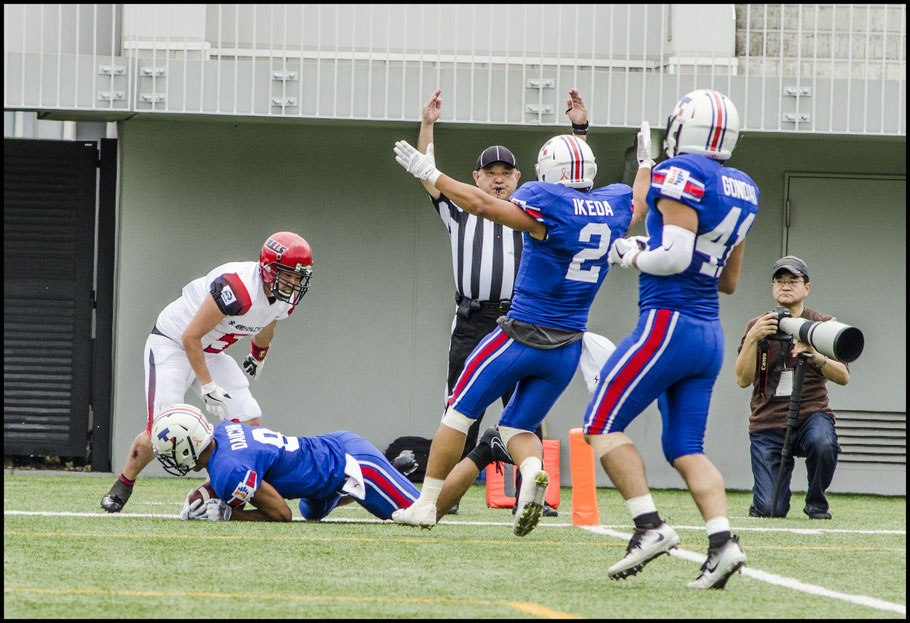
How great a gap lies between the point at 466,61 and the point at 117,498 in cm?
478

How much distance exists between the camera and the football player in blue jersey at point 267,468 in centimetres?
652

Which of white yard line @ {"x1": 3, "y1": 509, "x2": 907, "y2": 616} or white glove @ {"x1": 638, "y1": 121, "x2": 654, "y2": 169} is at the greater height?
white glove @ {"x1": 638, "y1": 121, "x2": 654, "y2": 169}

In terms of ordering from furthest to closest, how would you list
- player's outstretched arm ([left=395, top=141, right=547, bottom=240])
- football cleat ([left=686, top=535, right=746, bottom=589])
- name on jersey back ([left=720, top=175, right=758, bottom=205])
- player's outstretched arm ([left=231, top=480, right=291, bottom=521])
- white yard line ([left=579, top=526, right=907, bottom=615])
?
player's outstretched arm ([left=231, top=480, right=291, bottom=521]) < player's outstretched arm ([left=395, top=141, right=547, bottom=240]) < name on jersey back ([left=720, top=175, right=758, bottom=205]) < football cleat ([left=686, top=535, right=746, bottom=589]) < white yard line ([left=579, top=526, right=907, bottom=615])

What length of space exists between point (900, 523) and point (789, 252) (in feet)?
11.4

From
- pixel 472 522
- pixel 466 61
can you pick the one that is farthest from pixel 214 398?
pixel 466 61

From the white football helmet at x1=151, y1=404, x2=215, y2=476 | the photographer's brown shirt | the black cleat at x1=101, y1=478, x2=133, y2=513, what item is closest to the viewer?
→ the white football helmet at x1=151, y1=404, x2=215, y2=476

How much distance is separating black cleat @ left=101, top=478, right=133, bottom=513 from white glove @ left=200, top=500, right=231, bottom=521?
2.40ft

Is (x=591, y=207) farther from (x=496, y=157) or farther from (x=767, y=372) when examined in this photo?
(x=767, y=372)

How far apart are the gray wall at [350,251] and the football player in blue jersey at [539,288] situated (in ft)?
16.4

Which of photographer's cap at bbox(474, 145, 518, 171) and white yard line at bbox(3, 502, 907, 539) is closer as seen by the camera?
white yard line at bbox(3, 502, 907, 539)

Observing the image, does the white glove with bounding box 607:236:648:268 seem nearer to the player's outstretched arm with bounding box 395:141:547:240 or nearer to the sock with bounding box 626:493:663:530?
the player's outstretched arm with bounding box 395:141:547:240

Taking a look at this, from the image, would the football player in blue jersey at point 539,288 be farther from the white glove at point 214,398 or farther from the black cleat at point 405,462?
the black cleat at point 405,462

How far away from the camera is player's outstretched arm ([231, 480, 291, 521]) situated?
22.1ft

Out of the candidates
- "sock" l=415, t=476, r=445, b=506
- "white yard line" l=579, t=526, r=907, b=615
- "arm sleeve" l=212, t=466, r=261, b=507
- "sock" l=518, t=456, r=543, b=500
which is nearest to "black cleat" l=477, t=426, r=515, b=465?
"sock" l=415, t=476, r=445, b=506
